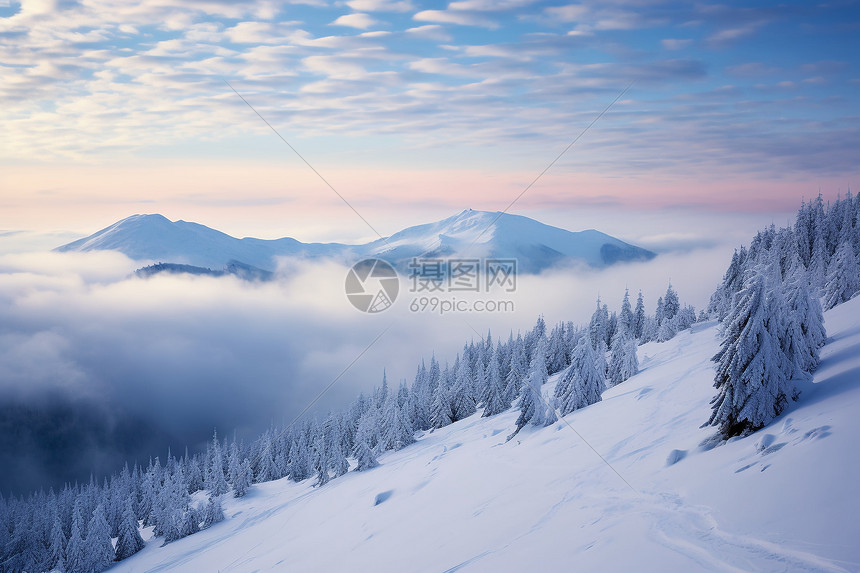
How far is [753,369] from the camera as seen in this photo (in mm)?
16516

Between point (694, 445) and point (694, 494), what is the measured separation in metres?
4.21

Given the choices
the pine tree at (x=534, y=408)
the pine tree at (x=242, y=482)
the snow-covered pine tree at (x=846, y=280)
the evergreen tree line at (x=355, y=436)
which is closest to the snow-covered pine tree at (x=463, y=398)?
the evergreen tree line at (x=355, y=436)

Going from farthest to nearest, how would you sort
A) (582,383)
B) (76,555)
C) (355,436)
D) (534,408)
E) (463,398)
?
1. (355,436)
2. (463,398)
3. (76,555)
4. (582,383)
5. (534,408)

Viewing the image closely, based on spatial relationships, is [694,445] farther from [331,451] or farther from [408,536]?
[331,451]

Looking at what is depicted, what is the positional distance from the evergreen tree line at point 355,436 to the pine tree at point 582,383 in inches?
2.8

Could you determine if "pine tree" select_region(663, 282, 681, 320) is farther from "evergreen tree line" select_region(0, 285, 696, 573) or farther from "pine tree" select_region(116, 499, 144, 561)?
"pine tree" select_region(116, 499, 144, 561)

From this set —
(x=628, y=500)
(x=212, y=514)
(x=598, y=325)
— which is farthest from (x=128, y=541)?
(x=598, y=325)

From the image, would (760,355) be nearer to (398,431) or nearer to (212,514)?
A: (398,431)

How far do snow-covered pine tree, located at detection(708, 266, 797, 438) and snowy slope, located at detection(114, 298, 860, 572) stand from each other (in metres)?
0.70

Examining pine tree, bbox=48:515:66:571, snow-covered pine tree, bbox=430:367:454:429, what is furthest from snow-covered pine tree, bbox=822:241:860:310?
pine tree, bbox=48:515:66:571

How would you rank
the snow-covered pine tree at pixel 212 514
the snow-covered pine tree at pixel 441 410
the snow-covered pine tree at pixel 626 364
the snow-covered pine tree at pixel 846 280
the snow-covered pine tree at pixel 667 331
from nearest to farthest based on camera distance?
the snow-covered pine tree at pixel 846 280 → the snow-covered pine tree at pixel 626 364 → the snow-covered pine tree at pixel 212 514 → the snow-covered pine tree at pixel 667 331 → the snow-covered pine tree at pixel 441 410

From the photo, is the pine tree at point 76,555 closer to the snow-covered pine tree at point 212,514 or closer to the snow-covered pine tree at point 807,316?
the snow-covered pine tree at point 212,514

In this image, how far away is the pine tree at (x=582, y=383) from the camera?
3388cm

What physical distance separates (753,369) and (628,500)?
21.2 feet
